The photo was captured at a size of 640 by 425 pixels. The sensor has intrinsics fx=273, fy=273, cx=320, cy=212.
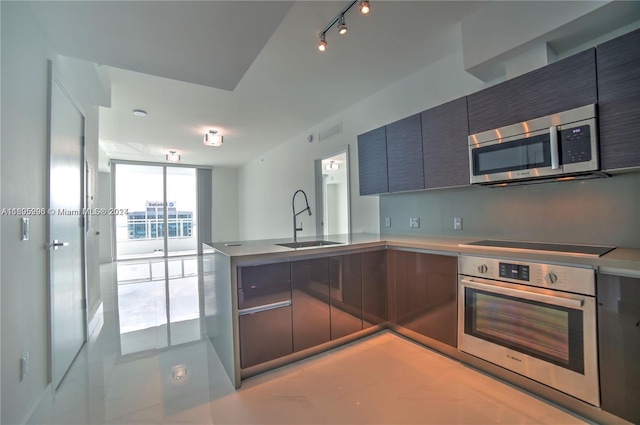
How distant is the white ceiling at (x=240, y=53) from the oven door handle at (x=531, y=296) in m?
2.14

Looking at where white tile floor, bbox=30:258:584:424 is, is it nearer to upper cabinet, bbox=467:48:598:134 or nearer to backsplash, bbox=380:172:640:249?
backsplash, bbox=380:172:640:249

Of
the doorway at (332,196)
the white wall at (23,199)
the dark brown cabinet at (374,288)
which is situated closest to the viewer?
the white wall at (23,199)

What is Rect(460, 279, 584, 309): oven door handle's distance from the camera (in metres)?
1.55

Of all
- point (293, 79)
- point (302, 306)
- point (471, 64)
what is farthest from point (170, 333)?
point (471, 64)

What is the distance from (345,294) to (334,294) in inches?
4.9

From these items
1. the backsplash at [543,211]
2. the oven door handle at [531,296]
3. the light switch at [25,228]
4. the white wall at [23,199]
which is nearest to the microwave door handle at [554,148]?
the backsplash at [543,211]

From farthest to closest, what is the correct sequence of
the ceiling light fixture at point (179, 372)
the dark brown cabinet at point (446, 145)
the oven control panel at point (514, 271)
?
the dark brown cabinet at point (446, 145) → the ceiling light fixture at point (179, 372) → the oven control panel at point (514, 271)

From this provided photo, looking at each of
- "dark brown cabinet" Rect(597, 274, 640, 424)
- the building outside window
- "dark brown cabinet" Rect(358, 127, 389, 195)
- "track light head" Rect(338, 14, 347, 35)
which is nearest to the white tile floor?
"dark brown cabinet" Rect(597, 274, 640, 424)

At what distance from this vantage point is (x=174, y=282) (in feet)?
16.6

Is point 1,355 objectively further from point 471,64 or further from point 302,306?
point 471,64

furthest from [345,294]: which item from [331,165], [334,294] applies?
[331,165]

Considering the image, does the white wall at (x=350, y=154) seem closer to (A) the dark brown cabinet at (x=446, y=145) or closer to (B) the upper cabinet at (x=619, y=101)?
(A) the dark brown cabinet at (x=446, y=145)

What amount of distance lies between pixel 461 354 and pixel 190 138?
5714 mm

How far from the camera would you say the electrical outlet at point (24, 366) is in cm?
147
